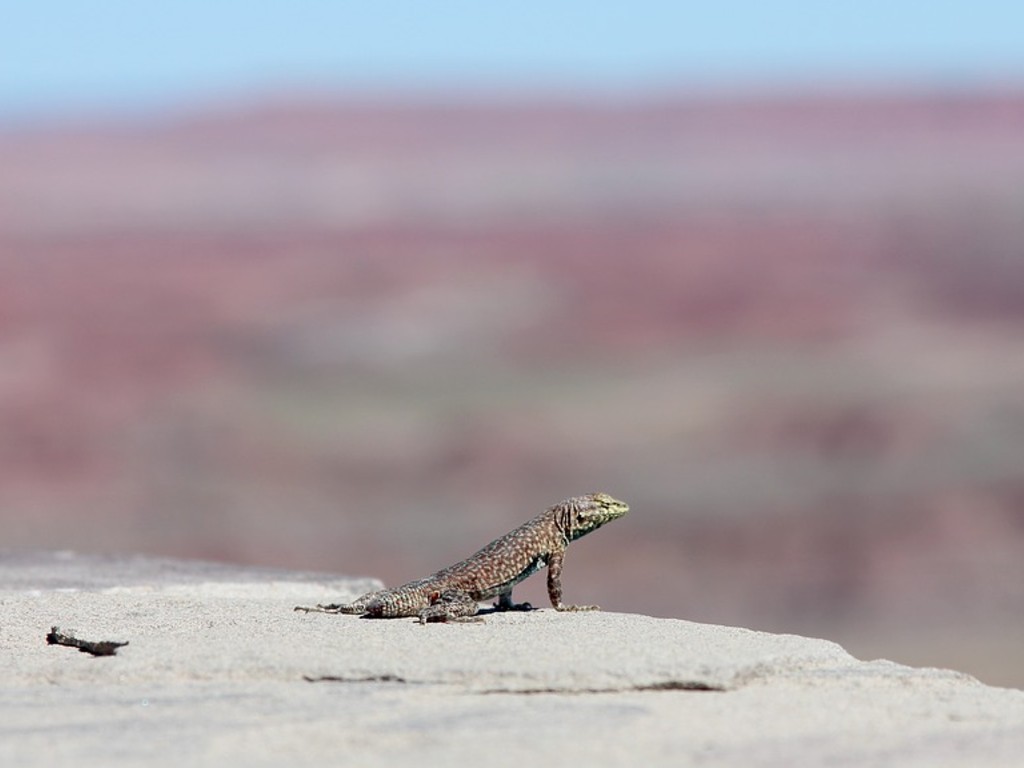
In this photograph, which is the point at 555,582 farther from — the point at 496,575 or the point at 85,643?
the point at 85,643

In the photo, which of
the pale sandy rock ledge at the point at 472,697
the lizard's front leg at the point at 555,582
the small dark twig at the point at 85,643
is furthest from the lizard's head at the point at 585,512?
the small dark twig at the point at 85,643

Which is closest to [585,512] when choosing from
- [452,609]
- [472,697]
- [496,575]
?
[496,575]

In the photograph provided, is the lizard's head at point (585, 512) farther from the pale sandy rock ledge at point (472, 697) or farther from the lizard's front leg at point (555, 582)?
the pale sandy rock ledge at point (472, 697)

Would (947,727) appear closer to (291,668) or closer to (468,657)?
(468,657)

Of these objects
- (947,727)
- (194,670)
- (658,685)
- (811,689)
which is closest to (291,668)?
(194,670)

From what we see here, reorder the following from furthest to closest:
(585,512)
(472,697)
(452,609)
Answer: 1. (585,512)
2. (452,609)
3. (472,697)
